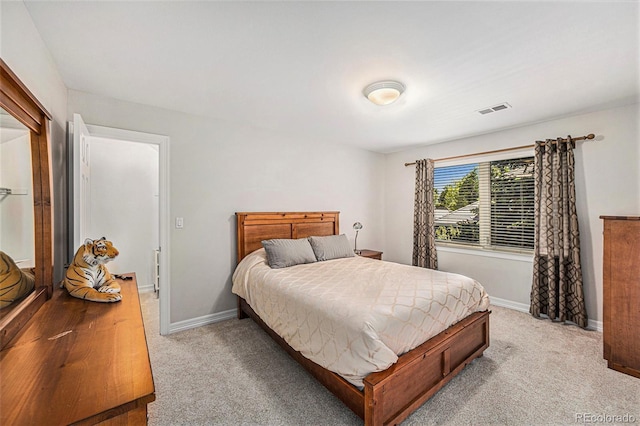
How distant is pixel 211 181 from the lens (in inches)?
128

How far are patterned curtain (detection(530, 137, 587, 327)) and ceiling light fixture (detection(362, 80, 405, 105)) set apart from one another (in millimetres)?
2165

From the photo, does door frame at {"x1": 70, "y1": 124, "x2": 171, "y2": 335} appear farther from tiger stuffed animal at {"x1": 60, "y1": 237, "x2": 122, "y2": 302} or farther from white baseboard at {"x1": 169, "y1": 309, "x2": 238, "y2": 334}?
tiger stuffed animal at {"x1": 60, "y1": 237, "x2": 122, "y2": 302}

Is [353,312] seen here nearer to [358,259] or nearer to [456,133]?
[358,259]

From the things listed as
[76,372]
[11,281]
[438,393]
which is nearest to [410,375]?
[438,393]

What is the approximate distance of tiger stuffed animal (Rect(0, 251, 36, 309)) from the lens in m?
1.13

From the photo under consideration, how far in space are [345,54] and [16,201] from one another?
6.60 ft

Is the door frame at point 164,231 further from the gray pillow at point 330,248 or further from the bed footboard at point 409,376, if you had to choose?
the gray pillow at point 330,248

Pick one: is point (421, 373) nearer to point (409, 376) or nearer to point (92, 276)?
point (409, 376)

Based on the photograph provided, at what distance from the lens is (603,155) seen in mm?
2961

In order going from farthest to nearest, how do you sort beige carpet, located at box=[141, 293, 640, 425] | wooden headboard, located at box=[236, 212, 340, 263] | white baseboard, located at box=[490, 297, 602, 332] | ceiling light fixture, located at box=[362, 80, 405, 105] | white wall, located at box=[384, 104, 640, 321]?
white baseboard, located at box=[490, 297, 602, 332], wooden headboard, located at box=[236, 212, 340, 263], white wall, located at box=[384, 104, 640, 321], ceiling light fixture, located at box=[362, 80, 405, 105], beige carpet, located at box=[141, 293, 640, 425]

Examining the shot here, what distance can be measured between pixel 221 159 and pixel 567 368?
391cm

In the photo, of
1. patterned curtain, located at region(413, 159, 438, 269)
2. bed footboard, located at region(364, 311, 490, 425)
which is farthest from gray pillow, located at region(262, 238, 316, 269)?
patterned curtain, located at region(413, 159, 438, 269)

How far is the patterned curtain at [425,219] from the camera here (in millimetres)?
4367

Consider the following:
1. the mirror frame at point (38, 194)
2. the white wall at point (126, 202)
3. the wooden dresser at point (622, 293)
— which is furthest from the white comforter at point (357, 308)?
the white wall at point (126, 202)
